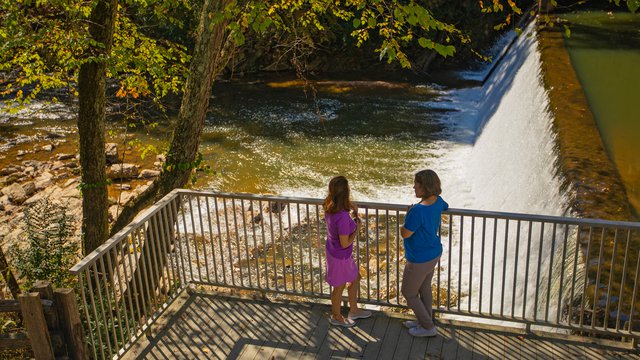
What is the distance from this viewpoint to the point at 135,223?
5902 millimetres

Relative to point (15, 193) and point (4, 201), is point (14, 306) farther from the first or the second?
point (15, 193)

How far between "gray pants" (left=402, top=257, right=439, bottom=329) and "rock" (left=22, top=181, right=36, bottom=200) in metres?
11.1

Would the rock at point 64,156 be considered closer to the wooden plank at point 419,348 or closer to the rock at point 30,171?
the rock at point 30,171

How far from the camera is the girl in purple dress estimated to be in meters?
5.51

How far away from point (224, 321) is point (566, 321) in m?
3.38

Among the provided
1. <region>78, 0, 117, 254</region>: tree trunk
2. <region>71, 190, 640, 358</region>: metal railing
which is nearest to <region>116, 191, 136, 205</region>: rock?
<region>78, 0, 117, 254</region>: tree trunk

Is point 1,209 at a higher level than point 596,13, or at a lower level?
lower

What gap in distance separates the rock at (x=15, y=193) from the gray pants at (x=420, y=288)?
10.8 meters

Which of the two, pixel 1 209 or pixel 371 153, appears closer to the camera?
pixel 1 209

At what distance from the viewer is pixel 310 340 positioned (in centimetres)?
598

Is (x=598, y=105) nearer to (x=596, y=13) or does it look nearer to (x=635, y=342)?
(x=635, y=342)

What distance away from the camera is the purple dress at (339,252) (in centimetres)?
559

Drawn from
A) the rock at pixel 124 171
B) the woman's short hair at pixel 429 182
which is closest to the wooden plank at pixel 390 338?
the woman's short hair at pixel 429 182

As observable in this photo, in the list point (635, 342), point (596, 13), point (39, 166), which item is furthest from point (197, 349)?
point (596, 13)
